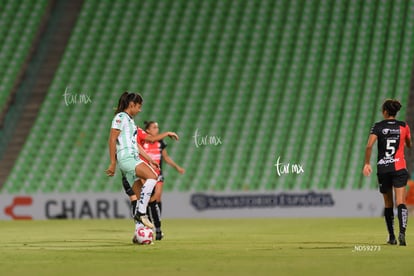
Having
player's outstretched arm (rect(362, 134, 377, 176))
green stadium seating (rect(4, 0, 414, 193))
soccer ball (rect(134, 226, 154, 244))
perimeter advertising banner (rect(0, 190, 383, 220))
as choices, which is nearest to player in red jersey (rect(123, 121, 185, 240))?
soccer ball (rect(134, 226, 154, 244))

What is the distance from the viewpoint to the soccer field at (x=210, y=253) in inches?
326

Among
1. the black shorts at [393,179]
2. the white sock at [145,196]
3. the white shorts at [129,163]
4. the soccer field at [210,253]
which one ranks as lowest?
the soccer field at [210,253]

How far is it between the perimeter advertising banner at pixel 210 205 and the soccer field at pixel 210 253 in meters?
6.08

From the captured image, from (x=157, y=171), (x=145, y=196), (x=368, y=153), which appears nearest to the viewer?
(x=368, y=153)

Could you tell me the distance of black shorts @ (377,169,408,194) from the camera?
1153 cm

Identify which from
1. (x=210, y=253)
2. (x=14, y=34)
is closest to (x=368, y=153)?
(x=210, y=253)

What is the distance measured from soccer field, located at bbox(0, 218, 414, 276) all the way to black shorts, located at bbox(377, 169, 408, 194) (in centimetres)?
75

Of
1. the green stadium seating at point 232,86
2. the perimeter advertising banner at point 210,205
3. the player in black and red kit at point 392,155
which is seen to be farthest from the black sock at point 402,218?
the green stadium seating at point 232,86

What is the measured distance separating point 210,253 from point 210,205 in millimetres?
12498

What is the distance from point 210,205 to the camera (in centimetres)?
2292

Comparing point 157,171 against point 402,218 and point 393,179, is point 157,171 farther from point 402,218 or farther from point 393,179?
point 402,218

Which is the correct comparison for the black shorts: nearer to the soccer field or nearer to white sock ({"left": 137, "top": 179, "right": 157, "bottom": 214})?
the soccer field

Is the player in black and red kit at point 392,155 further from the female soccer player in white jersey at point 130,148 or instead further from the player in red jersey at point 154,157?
the player in red jersey at point 154,157

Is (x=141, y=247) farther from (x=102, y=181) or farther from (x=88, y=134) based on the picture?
(x=88, y=134)
